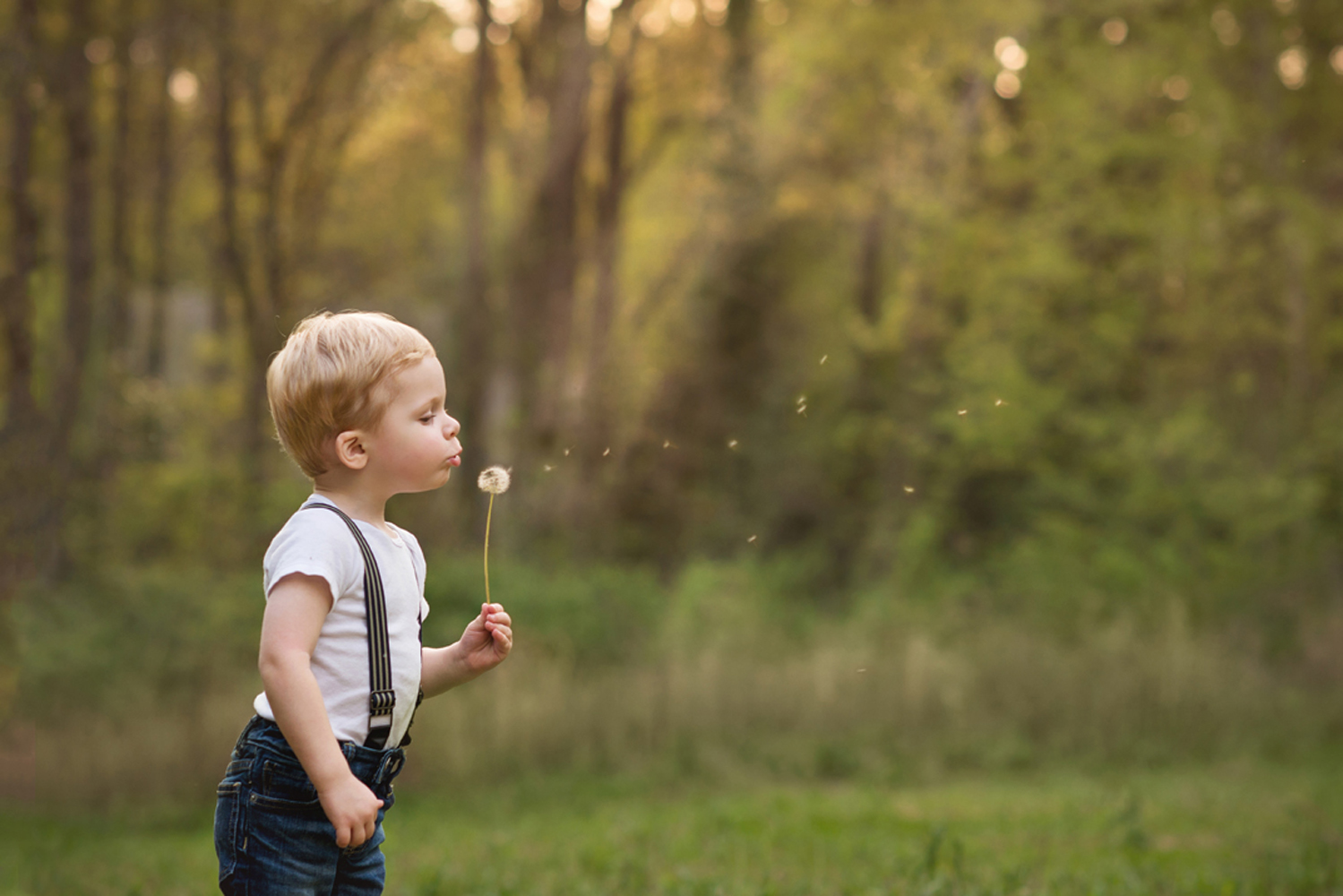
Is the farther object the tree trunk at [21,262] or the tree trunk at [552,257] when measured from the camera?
the tree trunk at [552,257]

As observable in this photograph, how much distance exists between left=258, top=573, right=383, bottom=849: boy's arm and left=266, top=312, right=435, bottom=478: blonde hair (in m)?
0.35

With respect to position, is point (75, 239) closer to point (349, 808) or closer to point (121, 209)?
point (121, 209)

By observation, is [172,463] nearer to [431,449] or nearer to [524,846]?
[524,846]

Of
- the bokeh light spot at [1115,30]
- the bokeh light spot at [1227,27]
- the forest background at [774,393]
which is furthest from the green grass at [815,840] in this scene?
the bokeh light spot at [1115,30]

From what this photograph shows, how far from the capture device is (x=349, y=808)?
203cm

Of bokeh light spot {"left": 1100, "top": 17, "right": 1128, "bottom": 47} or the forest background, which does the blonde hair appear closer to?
the forest background

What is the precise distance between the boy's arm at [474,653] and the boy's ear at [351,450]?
0.39 meters

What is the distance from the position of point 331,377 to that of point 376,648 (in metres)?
0.50

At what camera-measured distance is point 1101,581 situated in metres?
14.4

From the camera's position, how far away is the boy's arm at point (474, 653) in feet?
7.91

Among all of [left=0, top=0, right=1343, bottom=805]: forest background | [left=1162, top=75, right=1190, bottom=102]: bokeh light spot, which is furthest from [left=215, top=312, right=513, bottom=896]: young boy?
[left=1162, top=75, right=1190, bottom=102]: bokeh light spot

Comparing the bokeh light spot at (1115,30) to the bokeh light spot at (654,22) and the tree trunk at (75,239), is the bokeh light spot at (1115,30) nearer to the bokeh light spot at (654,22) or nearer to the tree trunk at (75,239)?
the bokeh light spot at (654,22)

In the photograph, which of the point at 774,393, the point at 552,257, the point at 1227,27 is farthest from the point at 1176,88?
the point at 552,257

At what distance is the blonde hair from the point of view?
224cm
